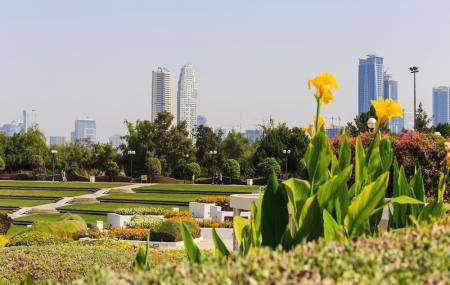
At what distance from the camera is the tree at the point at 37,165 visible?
4981 cm

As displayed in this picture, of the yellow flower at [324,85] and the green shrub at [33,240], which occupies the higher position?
the yellow flower at [324,85]

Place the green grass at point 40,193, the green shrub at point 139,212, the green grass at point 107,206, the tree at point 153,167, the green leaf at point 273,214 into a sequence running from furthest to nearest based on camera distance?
1. the tree at point 153,167
2. the green grass at point 40,193
3. the green grass at point 107,206
4. the green shrub at point 139,212
5. the green leaf at point 273,214

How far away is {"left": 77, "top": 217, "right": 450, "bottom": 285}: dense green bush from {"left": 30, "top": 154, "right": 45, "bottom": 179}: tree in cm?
4890

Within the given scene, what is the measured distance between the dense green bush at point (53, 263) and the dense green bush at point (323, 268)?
5.86 metres

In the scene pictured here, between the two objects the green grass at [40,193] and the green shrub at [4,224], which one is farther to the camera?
the green grass at [40,193]

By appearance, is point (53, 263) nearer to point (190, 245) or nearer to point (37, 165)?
point (190, 245)

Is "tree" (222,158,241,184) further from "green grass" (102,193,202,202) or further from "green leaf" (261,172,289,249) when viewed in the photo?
"green leaf" (261,172,289,249)

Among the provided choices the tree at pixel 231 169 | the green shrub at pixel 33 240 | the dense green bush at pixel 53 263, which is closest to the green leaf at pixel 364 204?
the dense green bush at pixel 53 263

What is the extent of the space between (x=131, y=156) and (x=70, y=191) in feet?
42.8

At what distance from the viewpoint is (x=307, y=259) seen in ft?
8.46

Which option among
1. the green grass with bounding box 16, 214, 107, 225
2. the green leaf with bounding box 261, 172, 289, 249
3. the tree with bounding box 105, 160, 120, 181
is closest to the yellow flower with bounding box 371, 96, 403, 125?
the green leaf with bounding box 261, 172, 289, 249

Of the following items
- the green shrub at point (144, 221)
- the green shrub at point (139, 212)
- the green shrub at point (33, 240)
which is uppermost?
the green shrub at point (33, 240)

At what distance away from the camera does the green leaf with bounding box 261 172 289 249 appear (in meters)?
3.70

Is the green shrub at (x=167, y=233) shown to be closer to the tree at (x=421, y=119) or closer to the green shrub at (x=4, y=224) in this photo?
the green shrub at (x=4, y=224)
